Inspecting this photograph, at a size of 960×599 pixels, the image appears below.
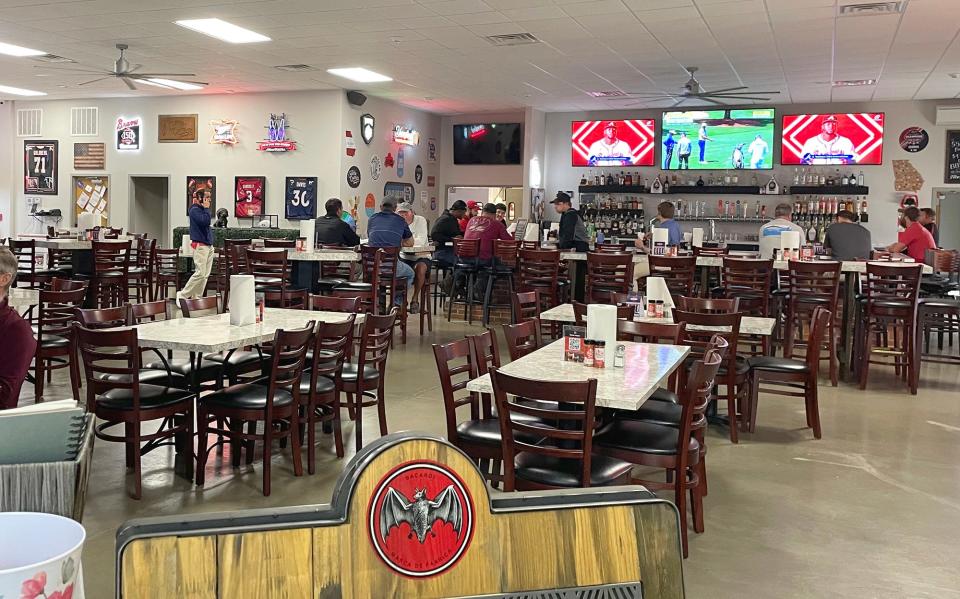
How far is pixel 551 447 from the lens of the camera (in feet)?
10.5

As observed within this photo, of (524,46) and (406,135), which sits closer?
(524,46)

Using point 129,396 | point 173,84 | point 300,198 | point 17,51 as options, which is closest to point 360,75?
point 300,198

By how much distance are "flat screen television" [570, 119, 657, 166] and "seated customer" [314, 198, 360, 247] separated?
585cm

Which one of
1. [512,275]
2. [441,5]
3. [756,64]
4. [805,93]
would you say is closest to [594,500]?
[441,5]

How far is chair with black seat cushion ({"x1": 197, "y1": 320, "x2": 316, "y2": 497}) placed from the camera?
162 inches

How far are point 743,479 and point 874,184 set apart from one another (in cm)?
1023

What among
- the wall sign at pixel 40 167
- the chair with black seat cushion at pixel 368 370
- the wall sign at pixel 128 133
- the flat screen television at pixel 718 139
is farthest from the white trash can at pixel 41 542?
the wall sign at pixel 40 167

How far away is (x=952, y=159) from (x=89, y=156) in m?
14.5

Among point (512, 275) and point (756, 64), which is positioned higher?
point (756, 64)

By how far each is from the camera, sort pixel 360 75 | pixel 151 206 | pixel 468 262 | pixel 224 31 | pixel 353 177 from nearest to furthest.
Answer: pixel 224 31
pixel 468 262
pixel 360 75
pixel 353 177
pixel 151 206

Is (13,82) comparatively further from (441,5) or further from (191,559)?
(191,559)

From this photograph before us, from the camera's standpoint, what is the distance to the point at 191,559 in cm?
108

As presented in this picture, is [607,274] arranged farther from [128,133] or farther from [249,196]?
[128,133]

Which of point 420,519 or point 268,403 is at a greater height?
point 420,519
